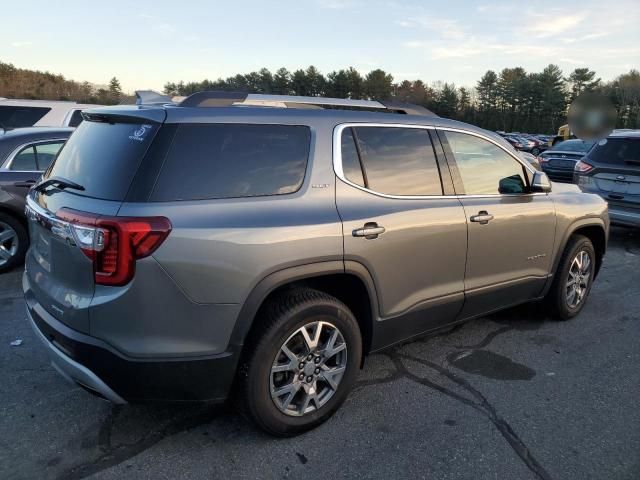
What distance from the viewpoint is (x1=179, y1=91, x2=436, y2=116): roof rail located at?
9.21 feet

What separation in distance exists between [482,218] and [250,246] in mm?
1883

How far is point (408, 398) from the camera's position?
3369 millimetres

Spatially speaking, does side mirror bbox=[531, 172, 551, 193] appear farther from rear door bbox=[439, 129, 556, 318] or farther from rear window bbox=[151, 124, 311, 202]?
rear window bbox=[151, 124, 311, 202]

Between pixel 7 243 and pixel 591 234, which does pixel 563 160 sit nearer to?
pixel 591 234

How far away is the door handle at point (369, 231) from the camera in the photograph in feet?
9.71

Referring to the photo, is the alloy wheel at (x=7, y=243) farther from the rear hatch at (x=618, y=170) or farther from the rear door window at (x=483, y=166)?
the rear hatch at (x=618, y=170)

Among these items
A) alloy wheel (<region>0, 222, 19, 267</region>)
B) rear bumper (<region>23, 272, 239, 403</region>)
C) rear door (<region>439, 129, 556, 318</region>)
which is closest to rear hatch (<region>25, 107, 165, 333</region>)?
rear bumper (<region>23, 272, 239, 403</region>)

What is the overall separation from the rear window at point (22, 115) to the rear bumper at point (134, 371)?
9429 millimetres

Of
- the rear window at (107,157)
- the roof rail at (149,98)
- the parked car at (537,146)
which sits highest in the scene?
the roof rail at (149,98)

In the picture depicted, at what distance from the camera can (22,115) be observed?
10.6 meters

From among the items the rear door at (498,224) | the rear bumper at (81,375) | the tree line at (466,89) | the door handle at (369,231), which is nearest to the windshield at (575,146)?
the rear door at (498,224)

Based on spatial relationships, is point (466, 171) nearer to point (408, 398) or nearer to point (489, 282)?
point (489, 282)

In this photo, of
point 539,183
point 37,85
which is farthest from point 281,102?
point 37,85

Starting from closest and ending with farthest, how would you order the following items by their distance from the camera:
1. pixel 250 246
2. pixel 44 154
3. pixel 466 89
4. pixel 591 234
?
pixel 250 246 → pixel 591 234 → pixel 44 154 → pixel 466 89
